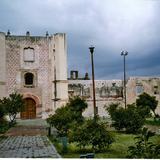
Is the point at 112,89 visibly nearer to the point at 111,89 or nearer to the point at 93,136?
the point at 111,89

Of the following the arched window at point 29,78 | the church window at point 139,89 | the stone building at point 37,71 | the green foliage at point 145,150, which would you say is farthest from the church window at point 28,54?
the green foliage at point 145,150

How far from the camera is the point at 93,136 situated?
425 inches

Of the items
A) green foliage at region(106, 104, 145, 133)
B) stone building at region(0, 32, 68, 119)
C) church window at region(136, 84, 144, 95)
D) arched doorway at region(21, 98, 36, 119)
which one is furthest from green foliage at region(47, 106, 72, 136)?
church window at region(136, 84, 144, 95)

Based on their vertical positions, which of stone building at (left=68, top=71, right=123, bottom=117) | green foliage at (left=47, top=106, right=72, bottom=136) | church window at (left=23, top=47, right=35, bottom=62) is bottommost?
green foliage at (left=47, top=106, right=72, bottom=136)

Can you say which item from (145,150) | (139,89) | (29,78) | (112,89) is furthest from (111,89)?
(145,150)

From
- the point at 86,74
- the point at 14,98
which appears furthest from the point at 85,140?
the point at 86,74

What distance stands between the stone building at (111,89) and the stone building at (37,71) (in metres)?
5.14

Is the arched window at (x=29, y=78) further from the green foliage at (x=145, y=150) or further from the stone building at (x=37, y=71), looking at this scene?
the green foliage at (x=145, y=150)

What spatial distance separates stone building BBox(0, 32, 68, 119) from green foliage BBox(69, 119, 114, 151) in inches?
675

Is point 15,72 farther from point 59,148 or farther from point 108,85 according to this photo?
point 59,148

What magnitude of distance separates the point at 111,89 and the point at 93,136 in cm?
2417

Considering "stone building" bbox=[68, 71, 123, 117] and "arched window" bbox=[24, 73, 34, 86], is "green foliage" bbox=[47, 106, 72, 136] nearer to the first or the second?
"arched window" bbox=[24, 73, 34, 86]

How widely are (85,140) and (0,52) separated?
58.2 ft

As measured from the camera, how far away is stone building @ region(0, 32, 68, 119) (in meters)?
28.1
